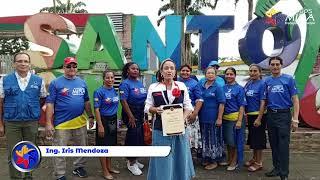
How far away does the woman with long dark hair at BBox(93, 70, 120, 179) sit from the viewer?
5766 mm

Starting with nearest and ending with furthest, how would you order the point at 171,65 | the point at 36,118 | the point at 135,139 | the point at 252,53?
the point at 171,65 → the point at 36,118 → the point at 135,139 → the point at 252,53

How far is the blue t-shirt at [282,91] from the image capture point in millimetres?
5520

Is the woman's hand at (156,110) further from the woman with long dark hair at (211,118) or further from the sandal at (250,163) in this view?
the sandal at (250,163)

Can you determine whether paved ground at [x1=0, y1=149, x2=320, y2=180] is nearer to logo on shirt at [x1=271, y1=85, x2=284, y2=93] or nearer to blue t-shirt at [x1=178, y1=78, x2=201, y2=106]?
blue t-shirt at [x1=178, y1=78, x2=201, y2=106]

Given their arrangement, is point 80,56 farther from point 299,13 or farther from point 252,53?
point 299,13

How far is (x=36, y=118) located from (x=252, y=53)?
428 centimetres

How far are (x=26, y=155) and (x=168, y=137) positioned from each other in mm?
1465

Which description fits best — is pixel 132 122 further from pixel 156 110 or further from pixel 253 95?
pixel 253 95

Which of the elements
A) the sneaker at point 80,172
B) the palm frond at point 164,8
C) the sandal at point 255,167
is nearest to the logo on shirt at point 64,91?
the sneaker at point 80,172

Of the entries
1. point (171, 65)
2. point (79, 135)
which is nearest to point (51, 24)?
point (79, 135)

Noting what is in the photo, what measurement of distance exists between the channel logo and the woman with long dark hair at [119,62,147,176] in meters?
2.33

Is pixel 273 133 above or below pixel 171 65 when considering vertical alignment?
below

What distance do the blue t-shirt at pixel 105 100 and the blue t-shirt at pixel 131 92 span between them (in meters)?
0.16

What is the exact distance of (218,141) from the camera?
6320mm
